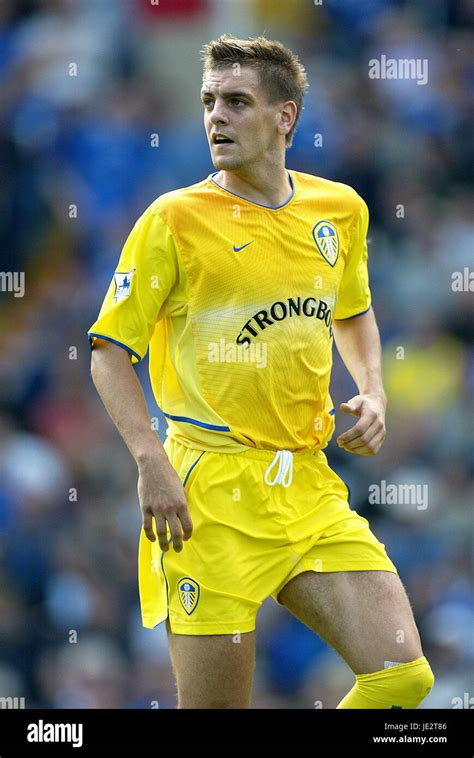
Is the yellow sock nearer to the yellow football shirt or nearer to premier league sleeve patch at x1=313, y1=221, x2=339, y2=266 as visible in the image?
the yellow football shirt

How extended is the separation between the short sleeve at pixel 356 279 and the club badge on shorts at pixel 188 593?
1002 mm

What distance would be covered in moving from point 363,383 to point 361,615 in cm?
77

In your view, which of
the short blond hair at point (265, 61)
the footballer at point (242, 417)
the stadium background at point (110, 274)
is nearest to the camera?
the footballer at point (242, 417)

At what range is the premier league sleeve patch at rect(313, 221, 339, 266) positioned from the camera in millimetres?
3326

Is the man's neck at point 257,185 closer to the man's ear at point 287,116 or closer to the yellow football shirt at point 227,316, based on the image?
the yellow football shirt at point 227,316

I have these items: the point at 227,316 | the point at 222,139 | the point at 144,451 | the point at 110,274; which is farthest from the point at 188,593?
the point at 110,274

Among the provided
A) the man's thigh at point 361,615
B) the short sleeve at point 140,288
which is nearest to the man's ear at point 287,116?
the short sleeve at point 140,288

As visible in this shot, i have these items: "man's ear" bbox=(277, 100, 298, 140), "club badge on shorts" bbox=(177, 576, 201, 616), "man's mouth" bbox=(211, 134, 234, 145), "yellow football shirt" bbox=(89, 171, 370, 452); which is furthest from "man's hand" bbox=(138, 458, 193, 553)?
"man's ear" bbox=(277, 100, 298, 140)

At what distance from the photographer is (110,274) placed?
5.59 meters

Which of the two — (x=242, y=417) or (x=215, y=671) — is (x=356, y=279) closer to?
(x=242, y=417)

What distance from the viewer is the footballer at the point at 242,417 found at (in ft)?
9.98

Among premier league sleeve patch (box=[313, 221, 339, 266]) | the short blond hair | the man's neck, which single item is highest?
the short blond hair

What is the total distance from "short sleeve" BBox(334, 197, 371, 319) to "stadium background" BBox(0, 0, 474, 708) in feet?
5.76
